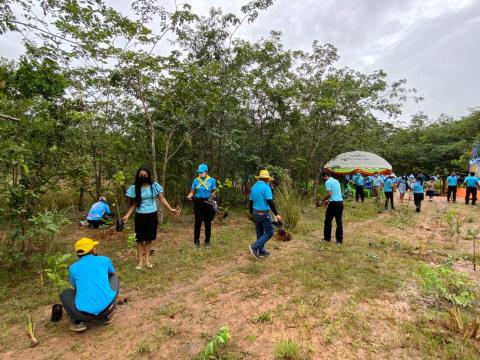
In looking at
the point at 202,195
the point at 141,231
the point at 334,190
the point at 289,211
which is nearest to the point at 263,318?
the point at 141,231

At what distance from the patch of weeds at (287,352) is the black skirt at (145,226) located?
267 cm

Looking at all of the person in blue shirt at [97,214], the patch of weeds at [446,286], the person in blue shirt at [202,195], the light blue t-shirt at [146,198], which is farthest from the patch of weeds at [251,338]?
the person in blue shirt at [97,214]

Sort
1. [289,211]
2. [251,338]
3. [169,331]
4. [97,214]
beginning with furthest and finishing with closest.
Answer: [289,211] → [97,214] → [169,331] → [251,338]

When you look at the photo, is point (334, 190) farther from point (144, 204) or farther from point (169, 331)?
point (169, 331)

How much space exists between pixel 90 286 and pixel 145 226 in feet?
4.88

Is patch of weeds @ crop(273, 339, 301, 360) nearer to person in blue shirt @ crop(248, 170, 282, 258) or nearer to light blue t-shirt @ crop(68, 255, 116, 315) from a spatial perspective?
light blue t-shirt @ crop(68, 255, 116, 315)

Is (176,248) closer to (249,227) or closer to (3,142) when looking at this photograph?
(249,227)

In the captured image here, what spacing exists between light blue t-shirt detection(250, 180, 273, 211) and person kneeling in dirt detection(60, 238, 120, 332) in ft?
8.46

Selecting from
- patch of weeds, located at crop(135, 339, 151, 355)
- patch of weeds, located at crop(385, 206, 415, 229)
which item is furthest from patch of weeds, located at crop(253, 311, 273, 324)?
patch of weeds, located at crop(385, 206, 415, 229)

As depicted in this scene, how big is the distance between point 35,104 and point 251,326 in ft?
17.9

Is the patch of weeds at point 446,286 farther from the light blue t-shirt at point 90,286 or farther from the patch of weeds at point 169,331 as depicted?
the light blue t-shirt at point 90,286

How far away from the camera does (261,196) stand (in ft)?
16.5

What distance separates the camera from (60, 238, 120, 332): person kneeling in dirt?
3.07 meters

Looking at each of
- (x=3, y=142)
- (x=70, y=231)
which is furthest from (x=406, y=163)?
(x=3, y=142)
